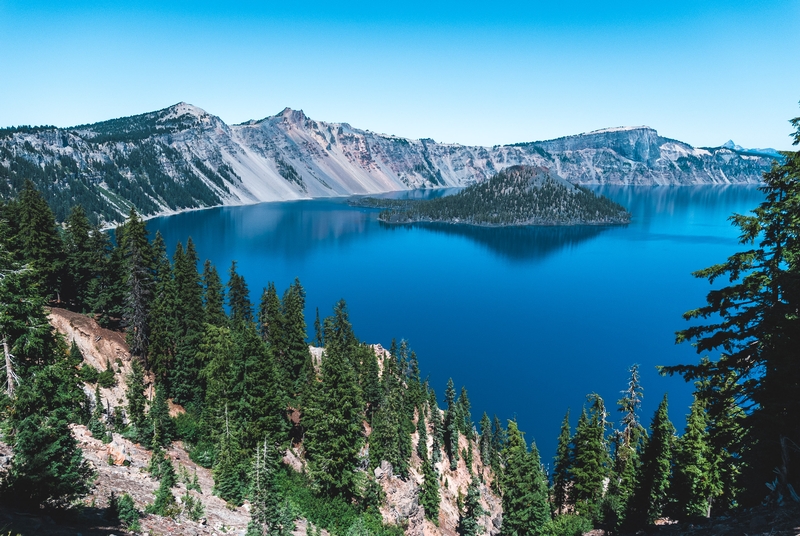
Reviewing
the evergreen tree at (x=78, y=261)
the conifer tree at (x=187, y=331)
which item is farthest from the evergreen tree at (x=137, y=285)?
the evergreen tree at (x=78, y=261)

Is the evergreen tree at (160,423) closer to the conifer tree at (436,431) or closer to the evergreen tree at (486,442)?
the conifer tree at (436,431)

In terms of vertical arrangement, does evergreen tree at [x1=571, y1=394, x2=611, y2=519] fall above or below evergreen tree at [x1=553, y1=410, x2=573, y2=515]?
above

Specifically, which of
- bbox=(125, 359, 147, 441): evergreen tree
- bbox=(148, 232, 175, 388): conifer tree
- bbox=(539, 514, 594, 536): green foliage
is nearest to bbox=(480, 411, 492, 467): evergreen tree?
bbox=(539, 514, 594, 536): green foliage

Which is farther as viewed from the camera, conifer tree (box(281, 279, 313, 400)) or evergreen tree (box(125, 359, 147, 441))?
conifer tree (box(281, 279, 313, 400))

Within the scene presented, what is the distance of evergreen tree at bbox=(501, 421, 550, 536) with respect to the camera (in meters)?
34.2

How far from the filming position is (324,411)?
30969mm

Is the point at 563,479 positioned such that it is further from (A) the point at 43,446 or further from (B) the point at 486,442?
(A) the point at 43,446

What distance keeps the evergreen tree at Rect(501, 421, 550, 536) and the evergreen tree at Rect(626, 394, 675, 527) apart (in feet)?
21.2

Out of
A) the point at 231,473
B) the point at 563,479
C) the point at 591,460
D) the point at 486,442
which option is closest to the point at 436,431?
the point at 486,442

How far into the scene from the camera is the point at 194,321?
170 feet

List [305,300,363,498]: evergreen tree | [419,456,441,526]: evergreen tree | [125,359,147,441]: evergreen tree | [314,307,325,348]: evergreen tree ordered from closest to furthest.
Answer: [305,300,363,498]: evergreen tree
[125,359,147,441]: evergreen tree
[419,456,441,526]: evergreen tree
[314,307,325,348]: evergreen tree

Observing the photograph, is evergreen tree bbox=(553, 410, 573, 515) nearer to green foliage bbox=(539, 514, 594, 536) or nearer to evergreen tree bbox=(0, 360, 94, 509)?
green foliage bbox=(539, 514, 594, 536)

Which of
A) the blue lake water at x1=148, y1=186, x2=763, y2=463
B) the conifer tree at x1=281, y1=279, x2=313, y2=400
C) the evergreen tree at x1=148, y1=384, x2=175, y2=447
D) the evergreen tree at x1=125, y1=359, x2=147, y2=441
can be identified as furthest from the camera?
the blue lake water at x1=148, y1=186, x2=763, y2=463

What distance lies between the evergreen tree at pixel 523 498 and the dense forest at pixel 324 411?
141mm
